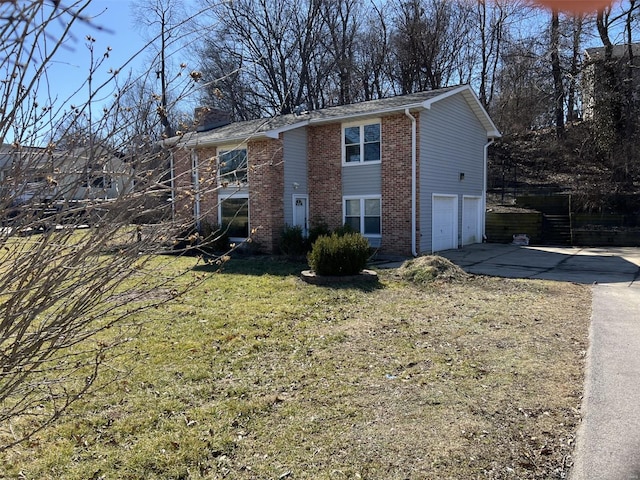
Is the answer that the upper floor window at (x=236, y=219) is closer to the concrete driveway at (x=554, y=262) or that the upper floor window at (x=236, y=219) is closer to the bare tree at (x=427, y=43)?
the concrete driveway at (x=554, y=262)

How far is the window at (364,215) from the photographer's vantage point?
16.0m

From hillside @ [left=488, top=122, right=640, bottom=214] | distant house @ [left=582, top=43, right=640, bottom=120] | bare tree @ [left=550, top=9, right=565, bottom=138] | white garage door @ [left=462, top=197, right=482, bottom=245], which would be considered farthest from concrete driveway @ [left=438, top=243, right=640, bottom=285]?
bare tree @ [left=550, top=9, right=565, bottom=138]

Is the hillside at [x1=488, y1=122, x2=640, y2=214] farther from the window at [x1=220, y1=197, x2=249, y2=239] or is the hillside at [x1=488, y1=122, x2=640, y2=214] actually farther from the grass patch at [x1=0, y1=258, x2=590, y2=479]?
the grass patch at [x1=0, y1=258, x2=590, y2=479]

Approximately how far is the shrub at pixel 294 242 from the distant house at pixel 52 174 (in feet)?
40.8

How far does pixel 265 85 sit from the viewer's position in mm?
32031

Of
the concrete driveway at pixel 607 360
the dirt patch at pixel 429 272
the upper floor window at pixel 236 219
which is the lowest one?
the concrete driveway at pixel 607 360

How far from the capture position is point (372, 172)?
15891 mm

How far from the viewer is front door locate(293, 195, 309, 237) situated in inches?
663

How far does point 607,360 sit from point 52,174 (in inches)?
221

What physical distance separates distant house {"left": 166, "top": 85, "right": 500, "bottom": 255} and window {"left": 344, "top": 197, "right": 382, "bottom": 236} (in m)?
0.03

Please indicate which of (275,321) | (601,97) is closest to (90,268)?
(275,321)

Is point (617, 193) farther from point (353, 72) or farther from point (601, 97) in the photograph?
point (353, 72)

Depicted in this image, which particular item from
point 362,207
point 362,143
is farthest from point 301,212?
point 362,143

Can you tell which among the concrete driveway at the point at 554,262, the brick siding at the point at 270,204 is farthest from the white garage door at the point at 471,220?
the brick siding at the point at 270,204
